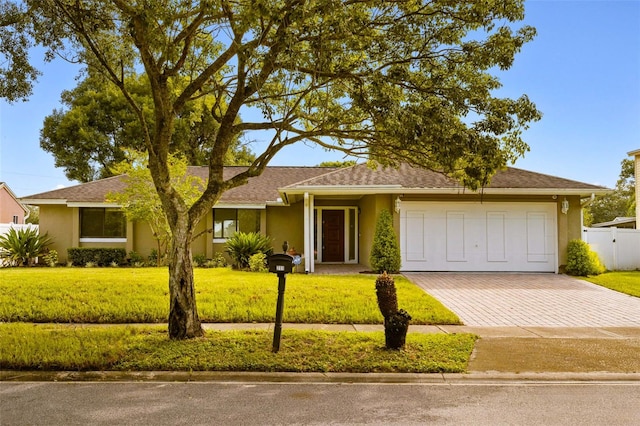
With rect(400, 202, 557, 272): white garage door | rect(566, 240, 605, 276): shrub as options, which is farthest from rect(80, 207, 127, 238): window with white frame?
rect(566, 240, 605, 276): shrub

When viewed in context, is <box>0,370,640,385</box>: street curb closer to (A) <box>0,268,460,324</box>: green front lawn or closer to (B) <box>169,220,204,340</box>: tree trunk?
(B) <box>169,220,204,340</box>: tree trunk

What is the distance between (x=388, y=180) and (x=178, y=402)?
12.1 metres

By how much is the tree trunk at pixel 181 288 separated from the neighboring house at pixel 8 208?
108 feet

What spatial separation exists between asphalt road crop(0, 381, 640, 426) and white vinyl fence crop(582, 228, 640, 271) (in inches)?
551

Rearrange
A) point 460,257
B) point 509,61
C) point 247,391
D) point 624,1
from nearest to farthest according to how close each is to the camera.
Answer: point 247,391, point 509,61, point 624,1, point 460,257

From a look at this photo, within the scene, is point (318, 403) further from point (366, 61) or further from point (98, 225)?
point (98, 225)

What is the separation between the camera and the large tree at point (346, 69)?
6211 mm

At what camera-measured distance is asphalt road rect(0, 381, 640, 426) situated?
4.49 m

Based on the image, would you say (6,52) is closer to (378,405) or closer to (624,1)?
(378,405)

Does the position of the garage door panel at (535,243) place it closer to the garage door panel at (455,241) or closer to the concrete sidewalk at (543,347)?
the garage door panel at (455,241)

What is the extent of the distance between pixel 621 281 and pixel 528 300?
5370 mm

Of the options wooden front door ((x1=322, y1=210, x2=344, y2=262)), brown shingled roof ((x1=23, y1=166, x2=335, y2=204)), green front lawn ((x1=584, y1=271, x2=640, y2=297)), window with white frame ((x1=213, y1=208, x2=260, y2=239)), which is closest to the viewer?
green front lawn ((x1=584, y1=271, x2=640, y2=297))

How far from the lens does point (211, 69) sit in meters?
7.21

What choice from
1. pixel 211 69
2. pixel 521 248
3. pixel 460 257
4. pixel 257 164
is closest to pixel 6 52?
pixel 211 69
